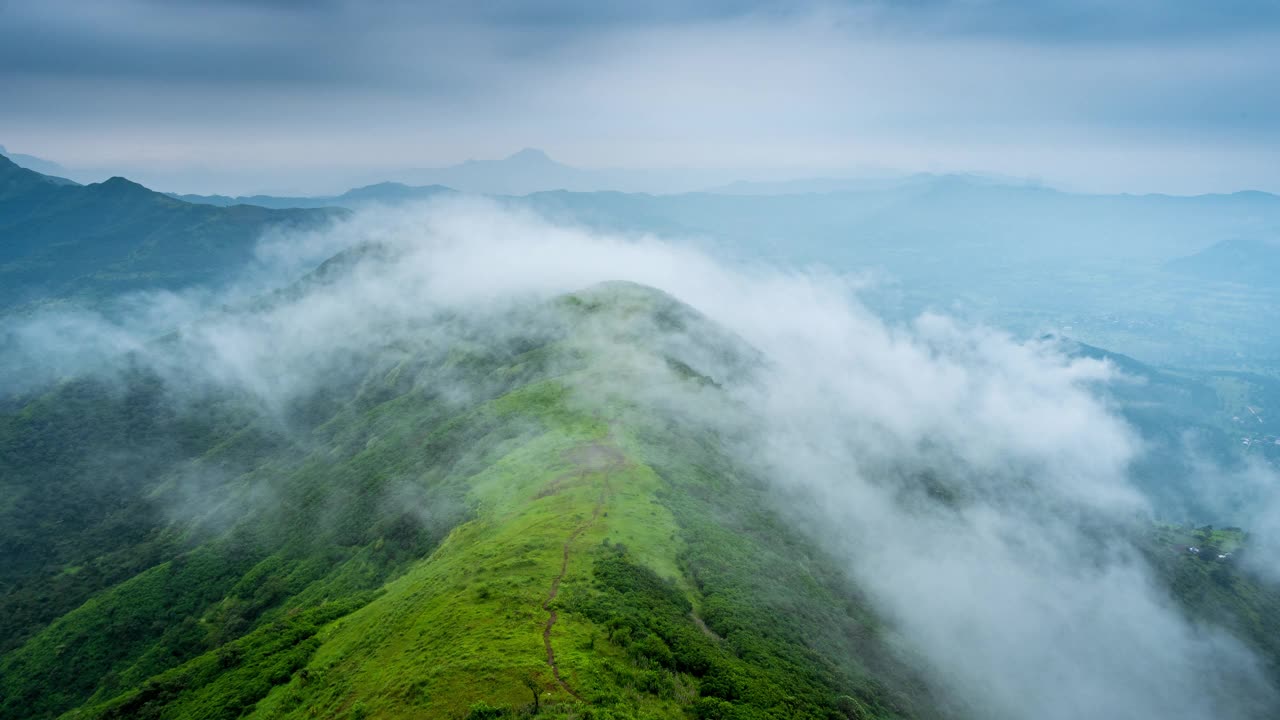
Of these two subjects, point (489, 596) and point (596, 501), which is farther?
point (596, 501)

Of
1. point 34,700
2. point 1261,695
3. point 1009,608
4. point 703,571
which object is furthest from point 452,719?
point 1261,695

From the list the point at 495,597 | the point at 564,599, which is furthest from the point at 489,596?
the point at 564,599

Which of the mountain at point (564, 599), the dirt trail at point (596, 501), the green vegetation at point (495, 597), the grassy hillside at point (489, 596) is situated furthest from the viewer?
the mountain at point (564, 599)

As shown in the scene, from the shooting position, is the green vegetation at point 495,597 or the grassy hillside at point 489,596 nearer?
the green vegetation at point 495,597

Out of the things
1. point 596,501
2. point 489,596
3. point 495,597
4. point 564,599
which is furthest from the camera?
point 596,501

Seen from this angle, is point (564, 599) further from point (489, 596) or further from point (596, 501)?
Answer: point (596, 501)

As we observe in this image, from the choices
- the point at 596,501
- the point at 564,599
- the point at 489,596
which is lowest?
the point at 596,501

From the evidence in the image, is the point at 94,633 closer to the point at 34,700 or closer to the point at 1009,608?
the point at 34,700
